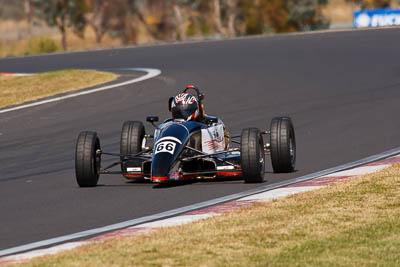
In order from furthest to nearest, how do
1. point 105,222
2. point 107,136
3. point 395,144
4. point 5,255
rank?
point 107,136 → point 395,144 → point 105,222 → point 5,255

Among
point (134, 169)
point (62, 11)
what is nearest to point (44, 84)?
point (134, 169)

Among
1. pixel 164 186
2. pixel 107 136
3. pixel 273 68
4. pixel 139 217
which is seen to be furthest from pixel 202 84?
pixel 139 217

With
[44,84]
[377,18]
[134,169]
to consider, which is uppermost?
[377,18]

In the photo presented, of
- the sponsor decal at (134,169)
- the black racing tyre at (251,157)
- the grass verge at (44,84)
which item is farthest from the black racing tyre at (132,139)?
the grass verge at (44,84)

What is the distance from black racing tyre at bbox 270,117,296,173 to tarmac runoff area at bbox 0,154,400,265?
0.63m

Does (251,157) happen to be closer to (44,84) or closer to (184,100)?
(184,100)

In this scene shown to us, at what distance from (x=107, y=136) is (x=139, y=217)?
24.5 ft

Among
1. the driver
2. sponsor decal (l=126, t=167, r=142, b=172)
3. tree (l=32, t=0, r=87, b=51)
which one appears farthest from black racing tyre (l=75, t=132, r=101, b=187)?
tree (l=32, t=0, r=87, b=51)

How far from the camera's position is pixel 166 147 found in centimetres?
1147

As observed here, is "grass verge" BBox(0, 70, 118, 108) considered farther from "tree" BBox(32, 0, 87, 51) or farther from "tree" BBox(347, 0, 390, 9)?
"tree" BBox(347, 0, 390, 9)

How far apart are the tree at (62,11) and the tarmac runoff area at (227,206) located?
61542 millimetres

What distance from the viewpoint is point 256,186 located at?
11.5 m

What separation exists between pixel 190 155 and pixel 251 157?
0.89 metres

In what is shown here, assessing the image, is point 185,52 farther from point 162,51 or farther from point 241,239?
point 241,239
